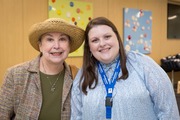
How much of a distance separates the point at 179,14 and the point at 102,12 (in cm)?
282

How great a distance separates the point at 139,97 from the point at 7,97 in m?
0.94

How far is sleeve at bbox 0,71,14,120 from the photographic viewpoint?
158 centimetres

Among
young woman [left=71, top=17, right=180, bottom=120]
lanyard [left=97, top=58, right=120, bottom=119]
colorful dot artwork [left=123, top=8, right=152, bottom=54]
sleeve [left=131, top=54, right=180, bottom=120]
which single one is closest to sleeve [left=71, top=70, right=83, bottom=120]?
young woman [left=71, top=17, right=180, bottom=120]

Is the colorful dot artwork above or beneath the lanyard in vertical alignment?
above

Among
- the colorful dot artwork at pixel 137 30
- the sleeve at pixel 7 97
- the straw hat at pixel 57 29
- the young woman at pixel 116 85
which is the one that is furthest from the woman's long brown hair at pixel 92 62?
the colorful dot artwork at pixel 137 30

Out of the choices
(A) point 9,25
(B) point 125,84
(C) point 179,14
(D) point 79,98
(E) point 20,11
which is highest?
(C) point 179,14

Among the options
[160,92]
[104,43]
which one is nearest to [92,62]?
[104,43]

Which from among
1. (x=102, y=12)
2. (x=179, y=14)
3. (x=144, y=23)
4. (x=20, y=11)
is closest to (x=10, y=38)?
(x=20, y=11)

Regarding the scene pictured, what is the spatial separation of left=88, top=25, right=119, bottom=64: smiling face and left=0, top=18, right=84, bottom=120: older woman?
22 cm

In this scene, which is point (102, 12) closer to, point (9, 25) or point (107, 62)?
point (9, 25)

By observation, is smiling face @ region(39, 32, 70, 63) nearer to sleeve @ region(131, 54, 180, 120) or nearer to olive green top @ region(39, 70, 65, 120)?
olive green top @ region(39, 70, 65, 120)

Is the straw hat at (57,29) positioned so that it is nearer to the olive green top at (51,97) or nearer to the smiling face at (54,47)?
the smiling face at (54,47)

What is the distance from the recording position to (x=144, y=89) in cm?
145

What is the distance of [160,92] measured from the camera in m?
1.43
